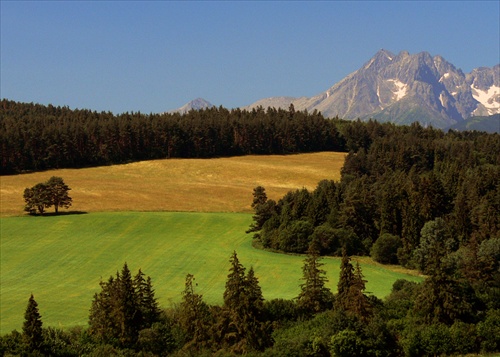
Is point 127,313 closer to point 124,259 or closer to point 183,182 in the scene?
point 124,259

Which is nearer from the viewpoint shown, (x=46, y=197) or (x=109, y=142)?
(x=46, y=197)

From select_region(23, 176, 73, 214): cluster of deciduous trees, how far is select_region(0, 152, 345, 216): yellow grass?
8.10ft

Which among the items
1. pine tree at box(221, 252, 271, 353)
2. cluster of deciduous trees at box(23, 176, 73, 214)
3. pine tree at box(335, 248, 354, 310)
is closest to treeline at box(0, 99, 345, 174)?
cluster of deciduous trees at box(23, 176, 73, 214)

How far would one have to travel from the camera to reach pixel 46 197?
118312mm

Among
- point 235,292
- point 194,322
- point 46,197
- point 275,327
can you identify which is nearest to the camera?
point 194,322

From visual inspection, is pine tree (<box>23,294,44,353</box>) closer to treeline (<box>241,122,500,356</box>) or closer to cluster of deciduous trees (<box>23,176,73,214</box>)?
treeline (<box>241,122,500,356</box>)

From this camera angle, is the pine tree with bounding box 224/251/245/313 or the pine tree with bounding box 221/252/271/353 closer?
the pine tree with bounding box 221/252/271/353

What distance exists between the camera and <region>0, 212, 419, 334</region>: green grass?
72812 mm

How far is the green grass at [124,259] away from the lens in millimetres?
72812

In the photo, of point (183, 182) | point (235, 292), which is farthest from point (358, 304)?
point (183, 182)

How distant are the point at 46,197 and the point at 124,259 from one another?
34.8 m

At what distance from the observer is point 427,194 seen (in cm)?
9794

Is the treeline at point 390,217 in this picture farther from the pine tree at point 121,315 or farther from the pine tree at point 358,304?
the pine tree at point 121,315

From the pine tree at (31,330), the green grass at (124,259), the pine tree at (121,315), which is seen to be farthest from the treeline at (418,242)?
the pine tree at (31,330)
